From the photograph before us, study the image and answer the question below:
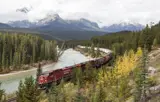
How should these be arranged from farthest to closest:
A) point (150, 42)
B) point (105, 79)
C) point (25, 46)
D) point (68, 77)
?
point (25, 46), point (150, 42), point (68, 77), point (105, 79)

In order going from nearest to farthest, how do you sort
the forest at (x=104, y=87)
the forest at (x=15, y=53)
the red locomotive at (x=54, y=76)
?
the forest at (x=104, y=87), the red locomotive at (x=54, y=76), the forest at (x=15, y=53)

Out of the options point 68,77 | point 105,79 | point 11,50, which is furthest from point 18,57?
point 105,79

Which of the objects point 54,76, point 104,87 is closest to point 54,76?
point 54,76

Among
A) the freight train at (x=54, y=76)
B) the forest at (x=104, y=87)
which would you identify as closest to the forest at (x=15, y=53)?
the freight train at (x=54, y=76)

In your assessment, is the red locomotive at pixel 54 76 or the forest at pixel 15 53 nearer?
the red locomotive at pixel 54 76

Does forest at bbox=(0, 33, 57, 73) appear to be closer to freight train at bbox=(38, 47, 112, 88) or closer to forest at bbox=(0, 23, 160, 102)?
freight train at bbox=(38, 47, 112, 88)

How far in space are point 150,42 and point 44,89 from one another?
64.4 m

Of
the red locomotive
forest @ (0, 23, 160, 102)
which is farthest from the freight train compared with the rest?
forest @ (0, 23, 160, 102)

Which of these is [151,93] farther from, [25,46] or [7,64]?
[25,46]

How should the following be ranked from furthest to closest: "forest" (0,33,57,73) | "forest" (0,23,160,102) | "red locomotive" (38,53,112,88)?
"forest" (0,33,57,73), "red locomotive" (38,53,112,88), "forest" (0,23,160,102)

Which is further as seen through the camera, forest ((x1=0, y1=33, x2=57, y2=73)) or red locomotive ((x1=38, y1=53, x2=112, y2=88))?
forest ((x1=0, y1=33, x2=57, y2=73))

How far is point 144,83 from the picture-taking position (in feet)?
204

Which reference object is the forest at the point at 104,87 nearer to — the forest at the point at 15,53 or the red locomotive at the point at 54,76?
the red locomotive at the point at 54,76

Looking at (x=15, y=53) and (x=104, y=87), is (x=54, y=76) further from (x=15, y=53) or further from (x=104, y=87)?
(x=15, y=53)
